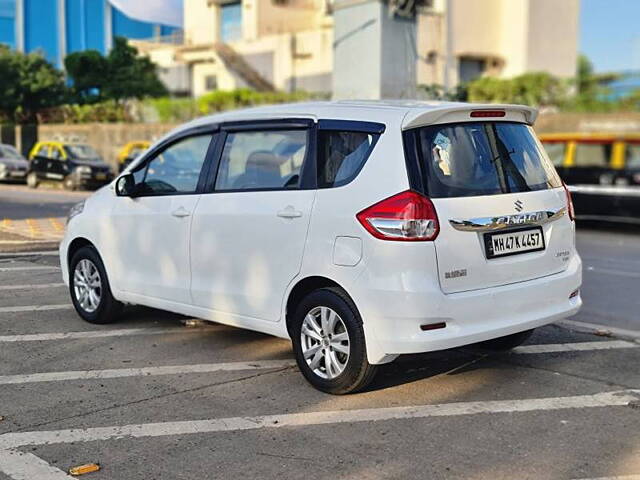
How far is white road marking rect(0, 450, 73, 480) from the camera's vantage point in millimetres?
3832

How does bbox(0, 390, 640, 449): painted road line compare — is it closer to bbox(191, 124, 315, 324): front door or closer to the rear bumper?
the rear bumper

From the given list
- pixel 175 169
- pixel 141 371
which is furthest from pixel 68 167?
pixel 141 371

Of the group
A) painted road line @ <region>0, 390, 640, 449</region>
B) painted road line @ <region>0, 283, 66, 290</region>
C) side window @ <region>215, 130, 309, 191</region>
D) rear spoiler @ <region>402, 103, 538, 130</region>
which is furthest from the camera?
painted road line @ <region>0, 283, 66, 290</region>

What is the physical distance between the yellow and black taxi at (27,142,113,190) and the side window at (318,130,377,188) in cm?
2208

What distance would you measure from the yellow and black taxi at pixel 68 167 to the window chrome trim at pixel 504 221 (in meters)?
22.6

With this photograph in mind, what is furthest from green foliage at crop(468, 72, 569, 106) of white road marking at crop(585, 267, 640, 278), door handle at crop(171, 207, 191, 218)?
door handle at crop(171, 207, 191, 218)

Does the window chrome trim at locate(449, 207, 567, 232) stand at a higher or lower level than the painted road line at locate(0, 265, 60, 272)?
higher

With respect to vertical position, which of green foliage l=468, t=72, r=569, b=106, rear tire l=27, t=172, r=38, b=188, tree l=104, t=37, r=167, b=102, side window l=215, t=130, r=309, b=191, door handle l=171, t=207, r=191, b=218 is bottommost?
rear tire l=27, t=172, r=38, b=188

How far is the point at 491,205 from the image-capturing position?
491cm

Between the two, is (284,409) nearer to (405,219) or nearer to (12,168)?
(405,219)

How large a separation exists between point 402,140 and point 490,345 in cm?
209

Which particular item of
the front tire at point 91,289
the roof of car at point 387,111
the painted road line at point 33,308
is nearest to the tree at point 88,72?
the painted road line at point 33,308

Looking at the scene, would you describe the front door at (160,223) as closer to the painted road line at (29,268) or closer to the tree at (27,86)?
the painted road line at (29,268)

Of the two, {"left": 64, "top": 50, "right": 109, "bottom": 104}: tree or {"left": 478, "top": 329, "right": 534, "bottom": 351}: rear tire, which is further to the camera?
{"left": 64, "top": 50, "right": 109, "bottom": 104}: tree
